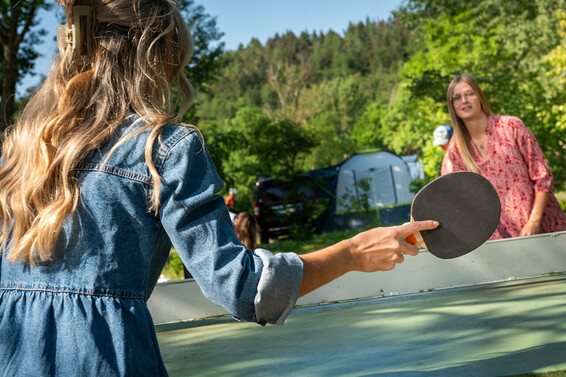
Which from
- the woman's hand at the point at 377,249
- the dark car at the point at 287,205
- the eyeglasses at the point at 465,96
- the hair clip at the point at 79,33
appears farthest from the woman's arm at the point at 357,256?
the dark car at the point at 287,205

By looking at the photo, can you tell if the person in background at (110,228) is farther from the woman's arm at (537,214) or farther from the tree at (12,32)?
the tree at (12,32)

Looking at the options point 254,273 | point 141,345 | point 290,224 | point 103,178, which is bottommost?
point 290,224

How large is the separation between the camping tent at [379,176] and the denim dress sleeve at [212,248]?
18546 mm

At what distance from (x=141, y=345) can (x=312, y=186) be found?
16.5 m

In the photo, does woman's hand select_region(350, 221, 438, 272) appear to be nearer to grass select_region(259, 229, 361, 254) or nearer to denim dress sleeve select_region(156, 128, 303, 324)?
denim dress sleeve select_region(156, 128, 303, 324)

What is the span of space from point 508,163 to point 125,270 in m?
3.20

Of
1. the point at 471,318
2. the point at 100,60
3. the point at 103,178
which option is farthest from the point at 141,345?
the point at 471,318

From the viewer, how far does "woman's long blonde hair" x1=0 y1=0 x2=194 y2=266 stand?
125cm

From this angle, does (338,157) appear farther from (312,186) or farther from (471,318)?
(471,318)

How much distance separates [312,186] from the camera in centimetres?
1773

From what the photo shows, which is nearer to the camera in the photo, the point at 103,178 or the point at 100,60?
the point at 103,178

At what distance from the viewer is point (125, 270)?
125cm

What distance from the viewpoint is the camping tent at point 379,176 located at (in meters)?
20.4

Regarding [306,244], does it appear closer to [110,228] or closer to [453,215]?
[453,215]
